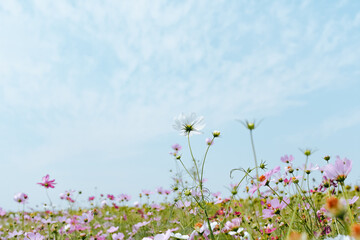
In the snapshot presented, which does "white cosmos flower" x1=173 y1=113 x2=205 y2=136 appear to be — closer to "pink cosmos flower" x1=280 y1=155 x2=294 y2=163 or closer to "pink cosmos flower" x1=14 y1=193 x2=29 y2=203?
"pink cosmos flower" x1=280 y1=155 x2=294 y2=163

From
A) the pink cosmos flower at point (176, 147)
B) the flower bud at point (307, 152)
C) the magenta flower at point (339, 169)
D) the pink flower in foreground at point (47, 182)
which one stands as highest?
the pink cosmos flower at point (176, 147)

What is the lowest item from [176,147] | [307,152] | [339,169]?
[339,169]

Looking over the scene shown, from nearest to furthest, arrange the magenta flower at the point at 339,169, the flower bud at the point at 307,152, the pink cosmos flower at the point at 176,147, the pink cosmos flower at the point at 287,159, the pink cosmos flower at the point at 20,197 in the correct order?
1. the magenta flower at the point at 339,169
2. the flower bud at the point at 307,152
3. the pink cosmos flower at the point at 287,159
4. the pink cosmos flower at the point at 176,147
5. the pink cosmos flower at the point at 20,197

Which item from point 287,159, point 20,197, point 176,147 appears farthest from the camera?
point 20,197

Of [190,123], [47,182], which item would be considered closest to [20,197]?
[47,182]

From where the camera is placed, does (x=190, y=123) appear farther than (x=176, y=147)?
No

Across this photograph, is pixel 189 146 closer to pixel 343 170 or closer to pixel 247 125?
pixel 247 125

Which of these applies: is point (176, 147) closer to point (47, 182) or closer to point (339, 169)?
point (47, 182)

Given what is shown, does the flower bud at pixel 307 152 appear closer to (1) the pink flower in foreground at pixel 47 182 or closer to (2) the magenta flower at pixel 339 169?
(2) the magenta flower at pixel 339 169

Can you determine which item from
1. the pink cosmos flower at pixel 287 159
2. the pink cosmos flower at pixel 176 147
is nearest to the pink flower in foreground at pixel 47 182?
the pink cosmos flower at pixel 176 147

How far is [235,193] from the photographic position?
1.75 m

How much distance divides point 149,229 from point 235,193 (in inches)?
70.1

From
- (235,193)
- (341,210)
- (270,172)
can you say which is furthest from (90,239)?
(341,210)

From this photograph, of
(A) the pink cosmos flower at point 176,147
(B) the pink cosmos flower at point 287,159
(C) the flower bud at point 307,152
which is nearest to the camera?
(C) the flower bud at point 307,152
